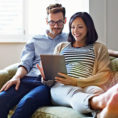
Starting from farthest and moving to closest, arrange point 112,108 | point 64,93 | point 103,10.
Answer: point 103,10
point 64,93
point 112,108

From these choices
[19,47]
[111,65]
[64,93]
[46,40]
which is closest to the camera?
[64,93]

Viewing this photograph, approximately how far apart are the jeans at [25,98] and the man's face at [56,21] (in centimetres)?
42

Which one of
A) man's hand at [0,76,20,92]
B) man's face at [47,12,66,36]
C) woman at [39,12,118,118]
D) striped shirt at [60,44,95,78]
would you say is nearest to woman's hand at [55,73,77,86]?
woman at [39,12,118,118]

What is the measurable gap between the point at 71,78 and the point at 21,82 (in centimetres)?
40

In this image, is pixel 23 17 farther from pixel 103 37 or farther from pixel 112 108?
pixel 112 108

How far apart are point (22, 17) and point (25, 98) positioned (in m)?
1.52

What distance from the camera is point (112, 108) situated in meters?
1.09

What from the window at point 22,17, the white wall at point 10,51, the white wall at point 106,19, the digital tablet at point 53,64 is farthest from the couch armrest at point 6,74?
the white wall at point 106,19

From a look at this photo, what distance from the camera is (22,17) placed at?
2.83 meters

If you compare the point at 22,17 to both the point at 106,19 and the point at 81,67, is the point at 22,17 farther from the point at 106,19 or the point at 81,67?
the point at 81,67

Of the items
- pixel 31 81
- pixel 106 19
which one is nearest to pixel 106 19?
Answer: pixel 106 19

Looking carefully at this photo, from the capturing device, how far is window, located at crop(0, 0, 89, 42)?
9.20 ft

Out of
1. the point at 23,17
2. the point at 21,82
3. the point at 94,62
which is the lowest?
the point at 21,82

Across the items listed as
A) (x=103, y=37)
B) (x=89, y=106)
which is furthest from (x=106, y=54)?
(x=103, y=37)
